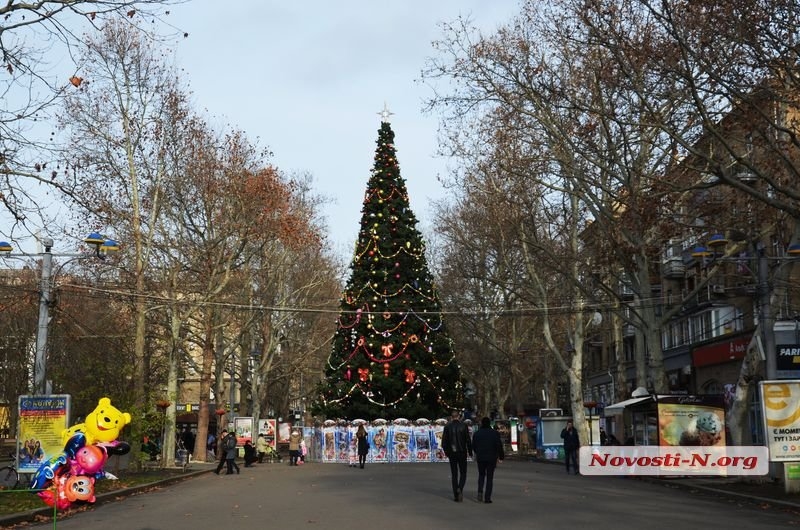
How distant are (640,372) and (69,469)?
2421 cm

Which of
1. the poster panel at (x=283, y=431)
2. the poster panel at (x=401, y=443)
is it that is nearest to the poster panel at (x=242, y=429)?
the poster panel at (x=401, y=443)

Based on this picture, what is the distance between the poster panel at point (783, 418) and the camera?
20297 mm

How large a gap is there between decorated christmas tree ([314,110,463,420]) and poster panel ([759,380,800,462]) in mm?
24744

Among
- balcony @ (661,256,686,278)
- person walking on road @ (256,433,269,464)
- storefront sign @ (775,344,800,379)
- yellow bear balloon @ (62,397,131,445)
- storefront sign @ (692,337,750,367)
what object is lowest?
person walking on road @ (256,433,269,464)

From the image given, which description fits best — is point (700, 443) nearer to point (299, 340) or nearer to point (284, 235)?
point (284, 235)

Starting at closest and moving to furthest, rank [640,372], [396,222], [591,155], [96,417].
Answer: [96,417] < [591,155] < [640,372] < [396,222]

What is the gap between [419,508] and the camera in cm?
1759

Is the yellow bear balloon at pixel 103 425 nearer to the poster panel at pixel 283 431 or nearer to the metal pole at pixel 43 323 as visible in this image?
the metal pole at pixel 43 323

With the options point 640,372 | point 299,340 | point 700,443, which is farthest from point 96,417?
point 299,340

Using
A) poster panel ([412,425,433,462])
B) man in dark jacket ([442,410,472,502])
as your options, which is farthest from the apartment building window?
man in dark jacket ([442,410,472,502])

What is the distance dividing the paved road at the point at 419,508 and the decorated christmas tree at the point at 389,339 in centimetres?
1904

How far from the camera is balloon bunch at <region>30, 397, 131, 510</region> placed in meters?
14.4

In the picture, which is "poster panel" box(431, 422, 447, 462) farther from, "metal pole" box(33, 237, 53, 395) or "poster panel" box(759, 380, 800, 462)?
"poster panel" box(759, 380, 800, 462)

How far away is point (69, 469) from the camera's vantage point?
15664mm
